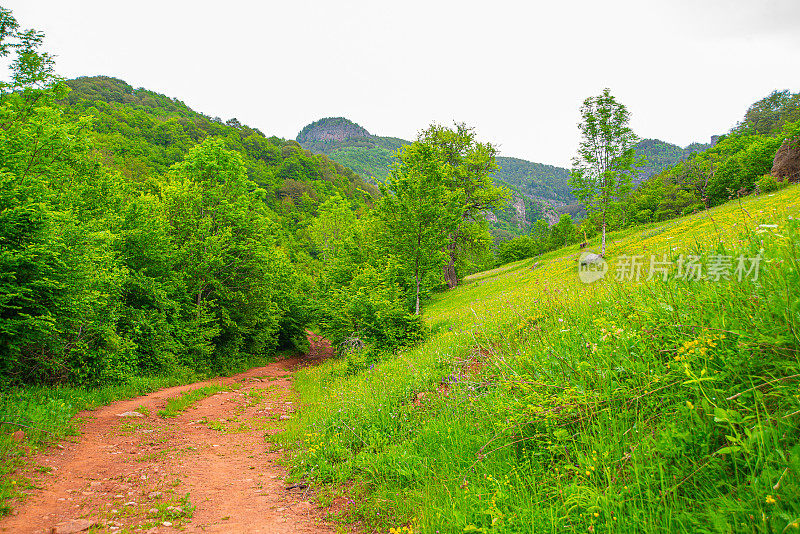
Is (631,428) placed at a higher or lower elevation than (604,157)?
lower

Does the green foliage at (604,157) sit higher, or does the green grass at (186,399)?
the green foliage at (604,157)

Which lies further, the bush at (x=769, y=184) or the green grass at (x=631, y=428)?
the bush at (x=769, y=184)

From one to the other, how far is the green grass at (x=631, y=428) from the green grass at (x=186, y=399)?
7.46 meters

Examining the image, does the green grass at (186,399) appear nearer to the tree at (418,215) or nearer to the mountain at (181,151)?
the tree at (418,215)

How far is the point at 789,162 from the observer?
32.3m

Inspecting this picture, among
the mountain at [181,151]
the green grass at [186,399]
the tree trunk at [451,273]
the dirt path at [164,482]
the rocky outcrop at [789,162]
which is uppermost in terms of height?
the mountain at [181,151]

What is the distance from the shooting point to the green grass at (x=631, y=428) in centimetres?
199

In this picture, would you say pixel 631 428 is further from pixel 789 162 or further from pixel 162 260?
pixel 789 162

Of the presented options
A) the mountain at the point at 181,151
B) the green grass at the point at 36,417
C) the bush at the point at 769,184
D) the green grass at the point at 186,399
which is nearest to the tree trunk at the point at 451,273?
the mountain at the point at 181,151

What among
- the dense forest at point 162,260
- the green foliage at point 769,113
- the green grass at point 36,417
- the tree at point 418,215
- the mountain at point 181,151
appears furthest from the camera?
the green foliage at point 769,113

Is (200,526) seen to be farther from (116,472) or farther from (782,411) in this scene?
(782,411)

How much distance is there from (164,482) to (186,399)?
7374mm

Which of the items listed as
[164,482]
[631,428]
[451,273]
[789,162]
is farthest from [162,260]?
[789,162]

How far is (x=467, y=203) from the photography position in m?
33.9
